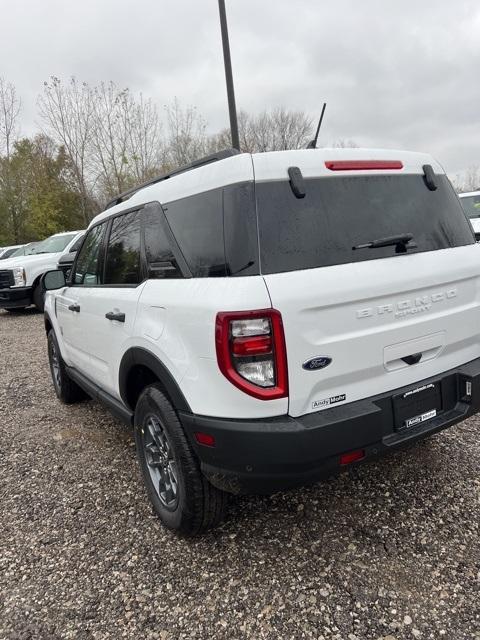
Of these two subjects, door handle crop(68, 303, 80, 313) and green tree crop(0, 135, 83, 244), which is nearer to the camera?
door handle crop(68, 303, 80, 313)

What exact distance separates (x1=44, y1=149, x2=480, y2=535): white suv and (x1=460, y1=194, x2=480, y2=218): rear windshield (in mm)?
9947

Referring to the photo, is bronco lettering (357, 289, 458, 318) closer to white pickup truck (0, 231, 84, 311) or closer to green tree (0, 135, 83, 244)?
white pickup truck (0, 231, 84, 311)

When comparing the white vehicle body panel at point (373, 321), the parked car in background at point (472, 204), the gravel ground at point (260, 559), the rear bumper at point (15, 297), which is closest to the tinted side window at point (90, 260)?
the gravel ground at point (260, 559)

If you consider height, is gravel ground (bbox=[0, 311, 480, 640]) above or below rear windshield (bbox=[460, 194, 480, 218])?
below

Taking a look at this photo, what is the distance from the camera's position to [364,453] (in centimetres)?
206

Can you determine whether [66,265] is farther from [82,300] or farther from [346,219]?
[346,219]

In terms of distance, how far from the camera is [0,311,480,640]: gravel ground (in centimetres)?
197

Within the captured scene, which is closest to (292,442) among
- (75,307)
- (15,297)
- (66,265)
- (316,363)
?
(316,363)

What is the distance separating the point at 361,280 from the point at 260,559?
58.6 inches

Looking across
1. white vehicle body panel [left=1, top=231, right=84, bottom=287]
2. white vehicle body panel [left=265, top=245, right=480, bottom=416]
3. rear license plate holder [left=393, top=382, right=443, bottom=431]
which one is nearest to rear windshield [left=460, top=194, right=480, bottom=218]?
white vehicle body panel [left=1, top=231, right=84, bottom=287]

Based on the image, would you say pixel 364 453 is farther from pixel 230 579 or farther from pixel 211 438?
pixel 230 579

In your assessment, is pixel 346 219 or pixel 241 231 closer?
pixel 241 231

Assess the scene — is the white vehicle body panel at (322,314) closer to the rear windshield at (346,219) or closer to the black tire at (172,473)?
the rear windshield at (346,219)

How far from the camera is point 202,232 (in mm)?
2178
